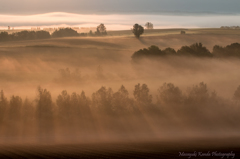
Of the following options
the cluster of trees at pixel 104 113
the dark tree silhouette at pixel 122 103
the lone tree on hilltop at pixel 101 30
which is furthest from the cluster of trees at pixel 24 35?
the dark tree silhouette at pixel 122 103

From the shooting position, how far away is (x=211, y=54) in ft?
230

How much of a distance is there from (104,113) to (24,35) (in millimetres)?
60692

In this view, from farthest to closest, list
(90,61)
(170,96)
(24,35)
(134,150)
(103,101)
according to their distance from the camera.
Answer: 1. (24,35)
2. (90,61)
3. (170,96)
4. (103,101)
5. (134,150)

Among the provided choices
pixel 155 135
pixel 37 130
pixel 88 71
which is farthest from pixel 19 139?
pixel 88 71

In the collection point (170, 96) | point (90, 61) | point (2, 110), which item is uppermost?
point (90, 61)

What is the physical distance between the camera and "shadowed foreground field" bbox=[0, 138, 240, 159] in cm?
2377

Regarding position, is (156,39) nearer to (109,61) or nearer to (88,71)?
(109,61)

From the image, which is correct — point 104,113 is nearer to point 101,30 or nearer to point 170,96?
point 170,96

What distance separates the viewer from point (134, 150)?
25.8m

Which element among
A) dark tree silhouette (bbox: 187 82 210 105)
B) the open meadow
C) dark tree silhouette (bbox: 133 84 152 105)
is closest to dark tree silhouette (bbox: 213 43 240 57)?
the open meadow

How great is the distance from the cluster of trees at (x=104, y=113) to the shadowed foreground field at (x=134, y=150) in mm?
4107

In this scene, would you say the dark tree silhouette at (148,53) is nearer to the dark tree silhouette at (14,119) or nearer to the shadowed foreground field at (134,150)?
the dark tree silhouette at (14,119)

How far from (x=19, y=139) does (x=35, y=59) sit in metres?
36.1

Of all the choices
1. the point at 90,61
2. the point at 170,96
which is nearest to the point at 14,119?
the point at 170,96
